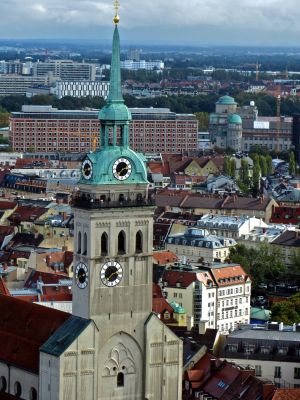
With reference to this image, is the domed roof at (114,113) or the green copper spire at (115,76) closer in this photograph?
the domed roof at (114,113)

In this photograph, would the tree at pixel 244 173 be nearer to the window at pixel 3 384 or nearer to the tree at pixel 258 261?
the tree at pixel 258 261

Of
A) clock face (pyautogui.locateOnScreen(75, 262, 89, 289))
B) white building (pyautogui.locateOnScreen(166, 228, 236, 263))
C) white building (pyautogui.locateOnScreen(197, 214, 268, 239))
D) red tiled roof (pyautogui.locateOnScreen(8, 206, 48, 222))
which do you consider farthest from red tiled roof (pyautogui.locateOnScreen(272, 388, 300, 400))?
red tiled roof (pyautogui.locateOnScreen(8, 206, 48, 222))

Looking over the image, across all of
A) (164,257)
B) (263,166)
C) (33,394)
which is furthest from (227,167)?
(33,394)

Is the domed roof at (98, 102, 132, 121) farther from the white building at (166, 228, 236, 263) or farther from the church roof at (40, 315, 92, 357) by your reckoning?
the white building at (166, 228, 236, 263)

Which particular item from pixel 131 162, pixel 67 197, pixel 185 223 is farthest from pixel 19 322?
pixel 67 197

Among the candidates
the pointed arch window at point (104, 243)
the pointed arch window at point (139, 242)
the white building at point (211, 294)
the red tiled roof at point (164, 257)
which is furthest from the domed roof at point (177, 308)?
the pointed arch window at point (104, 243)

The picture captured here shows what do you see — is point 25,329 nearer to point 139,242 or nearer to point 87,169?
point 139,242
